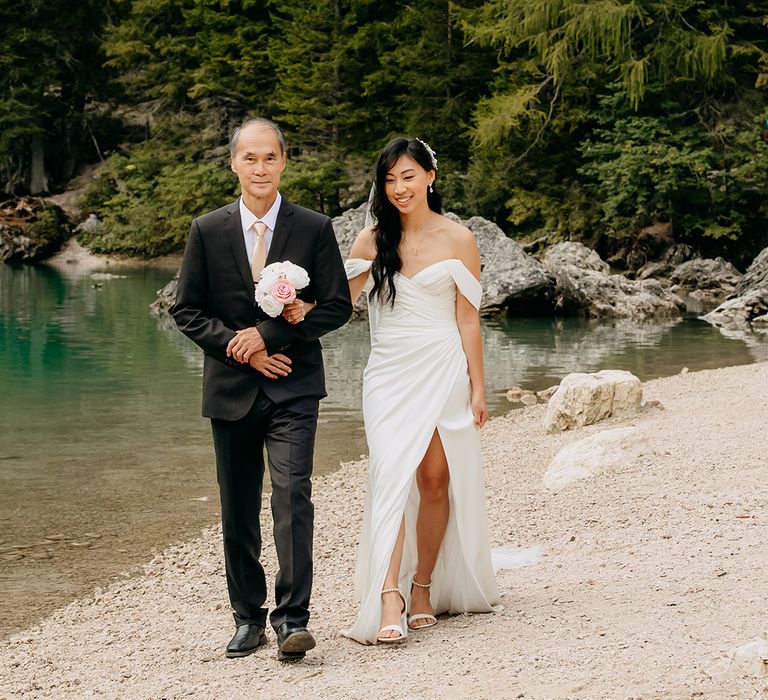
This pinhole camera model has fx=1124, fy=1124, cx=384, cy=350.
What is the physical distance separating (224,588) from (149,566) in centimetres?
105

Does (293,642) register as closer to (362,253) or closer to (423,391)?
(423,391)

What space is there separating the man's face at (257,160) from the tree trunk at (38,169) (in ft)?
135

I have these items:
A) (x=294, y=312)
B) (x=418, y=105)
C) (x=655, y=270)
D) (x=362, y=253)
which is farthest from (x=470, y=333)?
(x=418, y=105)

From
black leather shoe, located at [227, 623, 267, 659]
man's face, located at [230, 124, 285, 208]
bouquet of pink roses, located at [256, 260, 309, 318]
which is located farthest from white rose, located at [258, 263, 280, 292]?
black leather shoe, located at [227, 623, 267, 659]

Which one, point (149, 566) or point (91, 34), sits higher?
point (91, 34)

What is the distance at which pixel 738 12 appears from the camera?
27.6 meters

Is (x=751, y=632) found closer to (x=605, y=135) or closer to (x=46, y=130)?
(x=605, y=135)

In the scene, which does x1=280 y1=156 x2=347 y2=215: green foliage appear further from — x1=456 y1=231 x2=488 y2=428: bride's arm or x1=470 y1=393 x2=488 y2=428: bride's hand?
x1=470 y1=393 x2=488 y2=428: bride's hand

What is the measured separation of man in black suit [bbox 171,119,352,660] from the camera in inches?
166

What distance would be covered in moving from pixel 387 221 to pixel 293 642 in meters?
1.78

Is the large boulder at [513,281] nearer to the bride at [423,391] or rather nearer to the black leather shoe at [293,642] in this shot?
the bride at [423,391]

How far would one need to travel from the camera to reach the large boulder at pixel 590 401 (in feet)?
31.4

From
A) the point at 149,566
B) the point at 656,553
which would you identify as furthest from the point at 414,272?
the point at 149,566

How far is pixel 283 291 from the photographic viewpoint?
413 cm
